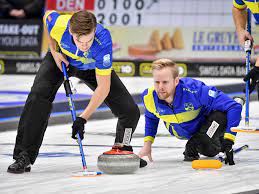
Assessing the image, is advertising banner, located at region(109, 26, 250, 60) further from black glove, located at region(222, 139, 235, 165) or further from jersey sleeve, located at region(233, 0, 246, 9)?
black glove, located at region(222, 139, 235, 165)

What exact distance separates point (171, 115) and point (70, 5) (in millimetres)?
11083

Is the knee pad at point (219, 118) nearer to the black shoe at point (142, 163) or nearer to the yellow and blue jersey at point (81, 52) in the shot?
the black shoe at point (142, 163)

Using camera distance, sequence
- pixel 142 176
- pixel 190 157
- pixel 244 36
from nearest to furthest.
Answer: pixel 142 176 < pixel 190 157 < pixel 244 36

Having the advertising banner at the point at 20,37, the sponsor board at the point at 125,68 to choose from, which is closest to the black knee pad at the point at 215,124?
the sponsor board at the point at 125,68

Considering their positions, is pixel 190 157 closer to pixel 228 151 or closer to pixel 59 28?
pixel 228 151

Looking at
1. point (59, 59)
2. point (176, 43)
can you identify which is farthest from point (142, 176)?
point (176, 43)

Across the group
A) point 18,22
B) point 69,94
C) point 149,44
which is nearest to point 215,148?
point 69,94

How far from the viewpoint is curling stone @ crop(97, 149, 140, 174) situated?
6797 millimetres

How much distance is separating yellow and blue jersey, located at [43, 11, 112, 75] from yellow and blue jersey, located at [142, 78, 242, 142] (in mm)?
618

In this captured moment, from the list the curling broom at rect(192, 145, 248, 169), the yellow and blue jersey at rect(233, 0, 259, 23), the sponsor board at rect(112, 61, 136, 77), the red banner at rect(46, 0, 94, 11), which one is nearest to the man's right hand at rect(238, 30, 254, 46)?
the yellow and blue jersey at rect(233, 0, 259, 23)

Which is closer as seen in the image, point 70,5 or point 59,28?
point 59,28

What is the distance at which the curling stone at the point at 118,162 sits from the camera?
680 cm

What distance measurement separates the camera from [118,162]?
680 cm

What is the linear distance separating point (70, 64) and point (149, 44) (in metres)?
10.3
